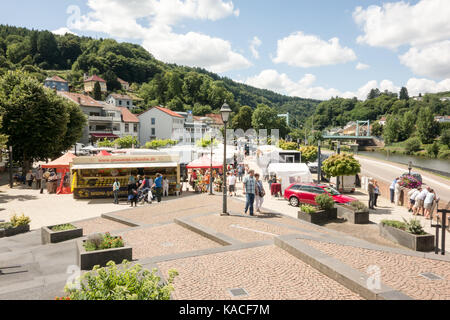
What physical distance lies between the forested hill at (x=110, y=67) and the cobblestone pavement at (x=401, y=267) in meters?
122

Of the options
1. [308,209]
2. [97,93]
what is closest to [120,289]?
[308,209]

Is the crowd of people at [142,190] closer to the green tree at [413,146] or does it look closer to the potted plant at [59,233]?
the potted plant at [59,233]

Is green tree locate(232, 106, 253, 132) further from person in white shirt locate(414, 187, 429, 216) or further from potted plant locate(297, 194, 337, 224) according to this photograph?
potted plant locate(297, 194, 337, 224)

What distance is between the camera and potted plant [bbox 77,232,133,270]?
7.62 meters

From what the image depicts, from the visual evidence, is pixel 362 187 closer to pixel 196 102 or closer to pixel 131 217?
pixel 131 217

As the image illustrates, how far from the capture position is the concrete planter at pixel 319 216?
46.9 feet

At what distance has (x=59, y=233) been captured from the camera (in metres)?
10.8

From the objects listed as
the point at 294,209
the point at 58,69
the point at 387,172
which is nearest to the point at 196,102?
the point at 58,69

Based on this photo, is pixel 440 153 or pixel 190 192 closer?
pixel 190 192

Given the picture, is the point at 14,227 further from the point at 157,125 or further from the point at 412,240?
the point at 157,125

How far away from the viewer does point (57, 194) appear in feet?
75.7

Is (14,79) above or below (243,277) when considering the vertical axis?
above

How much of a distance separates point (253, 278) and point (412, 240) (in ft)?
22.5
